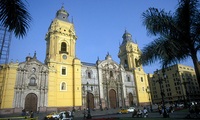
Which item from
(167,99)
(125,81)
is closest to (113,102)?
(125,81)

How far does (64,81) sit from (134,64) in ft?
78.1

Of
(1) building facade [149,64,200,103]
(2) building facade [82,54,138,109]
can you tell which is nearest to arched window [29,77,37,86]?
(2) building facade [82,54,138,109]

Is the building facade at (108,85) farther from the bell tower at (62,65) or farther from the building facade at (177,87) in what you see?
the building facade at (177,87)

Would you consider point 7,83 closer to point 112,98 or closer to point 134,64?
point 112,98

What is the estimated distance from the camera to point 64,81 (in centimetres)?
3234

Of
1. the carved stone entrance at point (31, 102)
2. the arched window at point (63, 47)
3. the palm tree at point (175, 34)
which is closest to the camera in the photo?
the palm tree at point (175, 34)

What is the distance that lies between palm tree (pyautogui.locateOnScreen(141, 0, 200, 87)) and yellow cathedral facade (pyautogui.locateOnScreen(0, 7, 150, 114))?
72.8 feet

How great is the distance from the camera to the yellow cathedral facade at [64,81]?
87.9 feet

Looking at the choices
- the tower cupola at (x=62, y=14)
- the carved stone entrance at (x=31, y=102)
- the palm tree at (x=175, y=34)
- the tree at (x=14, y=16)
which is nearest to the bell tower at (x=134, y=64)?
the tower cupola at (x=62, y=14)

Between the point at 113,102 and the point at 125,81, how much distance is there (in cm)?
754

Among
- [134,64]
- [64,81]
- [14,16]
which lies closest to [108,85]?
[64,81]

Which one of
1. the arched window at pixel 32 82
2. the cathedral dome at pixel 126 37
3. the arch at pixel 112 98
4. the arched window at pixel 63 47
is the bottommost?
the arch at pixel 112 98

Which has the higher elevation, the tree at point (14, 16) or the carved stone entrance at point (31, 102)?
the tree at point (14, 16)

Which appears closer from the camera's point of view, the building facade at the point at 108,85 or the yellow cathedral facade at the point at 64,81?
the yellow cathedral facade at the point at 64,81
